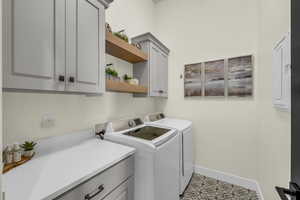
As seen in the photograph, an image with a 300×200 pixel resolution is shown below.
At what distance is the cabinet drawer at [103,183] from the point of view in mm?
790

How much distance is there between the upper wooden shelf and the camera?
4.85ft

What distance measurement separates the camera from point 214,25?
2.29 m

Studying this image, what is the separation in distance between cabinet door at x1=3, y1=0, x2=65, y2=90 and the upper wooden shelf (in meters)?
0.56

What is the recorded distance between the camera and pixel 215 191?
196 centimetres

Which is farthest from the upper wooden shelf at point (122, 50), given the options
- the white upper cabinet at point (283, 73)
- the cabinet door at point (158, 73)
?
the white upper cabinet at point (283, 73)

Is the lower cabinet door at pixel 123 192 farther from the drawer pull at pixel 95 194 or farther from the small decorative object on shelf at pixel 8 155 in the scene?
the small decorative object on shelf at pixel 8 155

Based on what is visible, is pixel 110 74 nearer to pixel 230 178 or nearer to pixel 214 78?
pixel 214 78

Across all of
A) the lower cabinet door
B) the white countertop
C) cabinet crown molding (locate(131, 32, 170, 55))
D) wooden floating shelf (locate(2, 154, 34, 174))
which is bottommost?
the lower cabinet door

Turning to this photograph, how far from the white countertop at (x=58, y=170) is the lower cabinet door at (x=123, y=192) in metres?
0.25

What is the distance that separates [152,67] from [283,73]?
1.53 meters

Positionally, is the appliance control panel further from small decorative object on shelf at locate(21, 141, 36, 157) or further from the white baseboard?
the white baseboard

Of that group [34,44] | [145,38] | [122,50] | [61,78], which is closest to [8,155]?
[61,78]

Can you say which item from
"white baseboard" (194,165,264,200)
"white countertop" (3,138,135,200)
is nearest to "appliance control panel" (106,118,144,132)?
"white countertop" (3,138,135,200)

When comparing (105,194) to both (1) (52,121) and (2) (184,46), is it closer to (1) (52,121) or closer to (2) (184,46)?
(1) (52,121)
